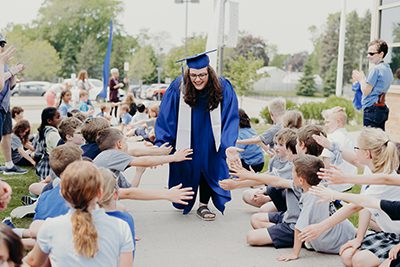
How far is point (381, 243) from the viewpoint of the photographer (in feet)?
14.4

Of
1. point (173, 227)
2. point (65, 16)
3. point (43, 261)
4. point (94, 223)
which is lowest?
point (173, 227)

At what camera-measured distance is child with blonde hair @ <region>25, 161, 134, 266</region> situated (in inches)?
120

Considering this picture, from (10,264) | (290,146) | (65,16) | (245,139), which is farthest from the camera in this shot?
(65,16)

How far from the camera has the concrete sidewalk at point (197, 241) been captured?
4.84 meters

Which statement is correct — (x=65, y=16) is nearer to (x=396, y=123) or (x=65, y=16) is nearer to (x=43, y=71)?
(x=43, y=71)

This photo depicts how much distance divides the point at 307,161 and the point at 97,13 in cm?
7829

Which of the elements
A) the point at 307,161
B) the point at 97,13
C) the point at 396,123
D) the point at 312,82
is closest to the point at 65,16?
the point at 97,13

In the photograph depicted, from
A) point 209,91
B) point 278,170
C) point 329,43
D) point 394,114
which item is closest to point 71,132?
point 209,91

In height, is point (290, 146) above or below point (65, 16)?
below

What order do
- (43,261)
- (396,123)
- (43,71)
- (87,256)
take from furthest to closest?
(43,71)
(396,123)
(43,261)
(87,256)

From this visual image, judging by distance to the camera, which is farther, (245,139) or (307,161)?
(245,139)

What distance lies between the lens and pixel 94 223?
10.3 feet

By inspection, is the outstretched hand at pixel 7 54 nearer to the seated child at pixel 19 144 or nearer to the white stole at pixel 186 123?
the white stole at pixel 186 123

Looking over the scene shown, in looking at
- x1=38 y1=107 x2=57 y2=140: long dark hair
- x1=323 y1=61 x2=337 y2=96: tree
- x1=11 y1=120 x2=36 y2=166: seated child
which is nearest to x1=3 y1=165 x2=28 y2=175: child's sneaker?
x1=11 y1=120 x2=36 y2=166: seated child
